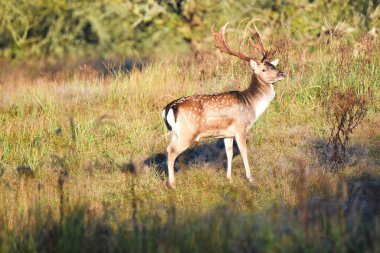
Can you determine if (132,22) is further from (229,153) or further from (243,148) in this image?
(243,148)

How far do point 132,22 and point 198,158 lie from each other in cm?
826

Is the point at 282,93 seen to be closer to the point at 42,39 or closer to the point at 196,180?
the point at 196,180

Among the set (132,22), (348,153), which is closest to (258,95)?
(348,153)

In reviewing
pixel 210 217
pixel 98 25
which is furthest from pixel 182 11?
pixel 210 217

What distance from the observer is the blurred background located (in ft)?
52.6

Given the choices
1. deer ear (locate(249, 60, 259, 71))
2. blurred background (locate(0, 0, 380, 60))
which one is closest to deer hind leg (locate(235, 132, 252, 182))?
deer ear (locate(249, 60, 259, 71))

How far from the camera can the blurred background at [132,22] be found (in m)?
16.0

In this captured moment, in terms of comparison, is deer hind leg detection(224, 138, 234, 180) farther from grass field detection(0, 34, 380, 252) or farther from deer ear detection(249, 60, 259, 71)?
deer ear detection(249, 60, 259, 71)

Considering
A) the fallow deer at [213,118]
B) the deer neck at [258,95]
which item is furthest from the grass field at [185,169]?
the deer neck at [258,95]

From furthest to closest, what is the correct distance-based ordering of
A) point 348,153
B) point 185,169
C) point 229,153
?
point 348,153
point 185,169
point 229,153

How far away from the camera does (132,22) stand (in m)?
17.2

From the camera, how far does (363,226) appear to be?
226 inches

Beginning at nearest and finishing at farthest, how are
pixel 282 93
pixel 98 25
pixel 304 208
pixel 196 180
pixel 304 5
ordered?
pixel 304 208 < pixel 196 180 < pixel 282 93 < pixel 304 5 < pixel 98 25

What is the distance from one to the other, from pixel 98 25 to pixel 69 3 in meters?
0.78
